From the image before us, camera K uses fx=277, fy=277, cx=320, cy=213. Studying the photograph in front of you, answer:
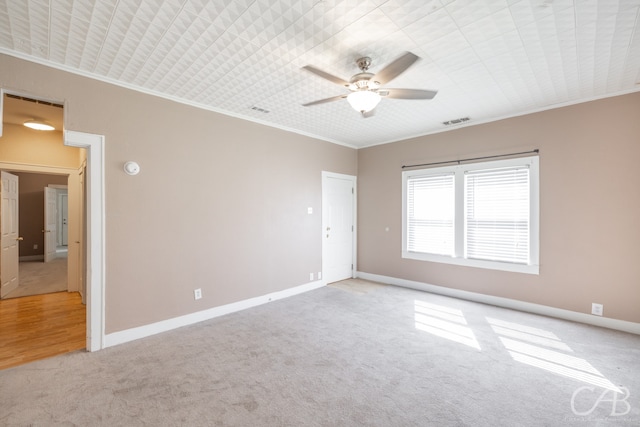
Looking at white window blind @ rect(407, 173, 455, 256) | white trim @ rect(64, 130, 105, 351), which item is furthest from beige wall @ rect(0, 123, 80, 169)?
white window blind @ rect(407, 173, 455, 256)

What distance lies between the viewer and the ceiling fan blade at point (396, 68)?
196 cm

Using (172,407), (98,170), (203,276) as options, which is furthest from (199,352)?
→ (98,170)

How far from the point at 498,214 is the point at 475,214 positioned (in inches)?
12.4

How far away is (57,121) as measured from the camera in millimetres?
4328

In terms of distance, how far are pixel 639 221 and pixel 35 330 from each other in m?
7.24

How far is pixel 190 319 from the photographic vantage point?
11.6 feet

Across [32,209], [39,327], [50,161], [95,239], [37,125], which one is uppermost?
[37,125]

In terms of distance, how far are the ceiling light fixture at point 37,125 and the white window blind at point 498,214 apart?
6.75 m

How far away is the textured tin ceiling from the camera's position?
6.44 ft

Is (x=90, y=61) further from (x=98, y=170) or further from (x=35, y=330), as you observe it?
(x=35, y=330)

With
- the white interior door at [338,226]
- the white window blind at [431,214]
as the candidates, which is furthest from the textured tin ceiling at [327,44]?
the white interior door at [338,226]

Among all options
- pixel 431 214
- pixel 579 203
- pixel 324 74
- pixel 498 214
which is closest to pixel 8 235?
pixel 324 74

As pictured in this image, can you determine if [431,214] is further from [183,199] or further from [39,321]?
[39,321]

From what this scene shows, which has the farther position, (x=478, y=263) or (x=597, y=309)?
(x=478, y=263)
